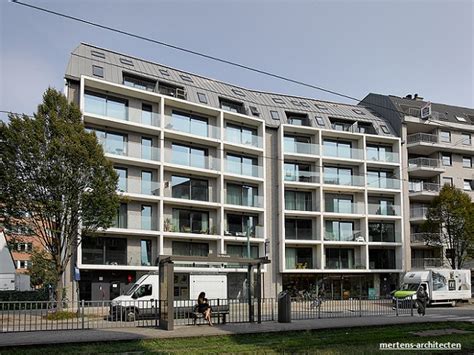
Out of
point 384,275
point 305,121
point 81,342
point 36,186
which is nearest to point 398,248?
point 384,275

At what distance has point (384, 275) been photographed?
5184cm

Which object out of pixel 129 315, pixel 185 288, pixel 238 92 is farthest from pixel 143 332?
pixel 238 92

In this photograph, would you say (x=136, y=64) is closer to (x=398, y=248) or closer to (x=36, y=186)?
(x=36, y=186)

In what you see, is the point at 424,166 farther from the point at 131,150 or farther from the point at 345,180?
the point at 131,150

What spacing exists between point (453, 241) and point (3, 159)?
3667cm

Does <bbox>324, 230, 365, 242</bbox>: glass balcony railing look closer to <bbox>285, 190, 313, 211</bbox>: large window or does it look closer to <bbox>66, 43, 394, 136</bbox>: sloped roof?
<bbox>285, 190, 313, 211</bbox>: large window

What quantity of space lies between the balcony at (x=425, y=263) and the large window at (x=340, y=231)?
7.49m

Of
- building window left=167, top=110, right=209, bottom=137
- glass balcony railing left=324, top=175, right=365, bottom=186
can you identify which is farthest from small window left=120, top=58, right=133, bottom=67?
glass balcony railing left=324, top=175, right=365, bottom=186

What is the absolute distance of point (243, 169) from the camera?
4609cm

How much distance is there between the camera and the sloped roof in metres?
40.6

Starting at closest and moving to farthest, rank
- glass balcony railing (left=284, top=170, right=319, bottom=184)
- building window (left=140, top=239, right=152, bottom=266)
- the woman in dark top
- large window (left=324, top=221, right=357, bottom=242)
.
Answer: the woman in dark top
building window (left=140, top=239, right=152, bottom=266)
glass balcony railing (left=284, top=170, right=319, bottom=184)
large window (left=324, top=221, right=357, bottom=242)

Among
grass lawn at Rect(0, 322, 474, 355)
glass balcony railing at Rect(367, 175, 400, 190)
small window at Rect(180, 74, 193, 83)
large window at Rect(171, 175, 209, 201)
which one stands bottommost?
grass lawn at Rect(0, 322, 474, 355)

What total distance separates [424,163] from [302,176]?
13.6 metres

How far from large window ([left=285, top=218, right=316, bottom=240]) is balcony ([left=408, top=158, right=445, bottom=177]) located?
482 inches
